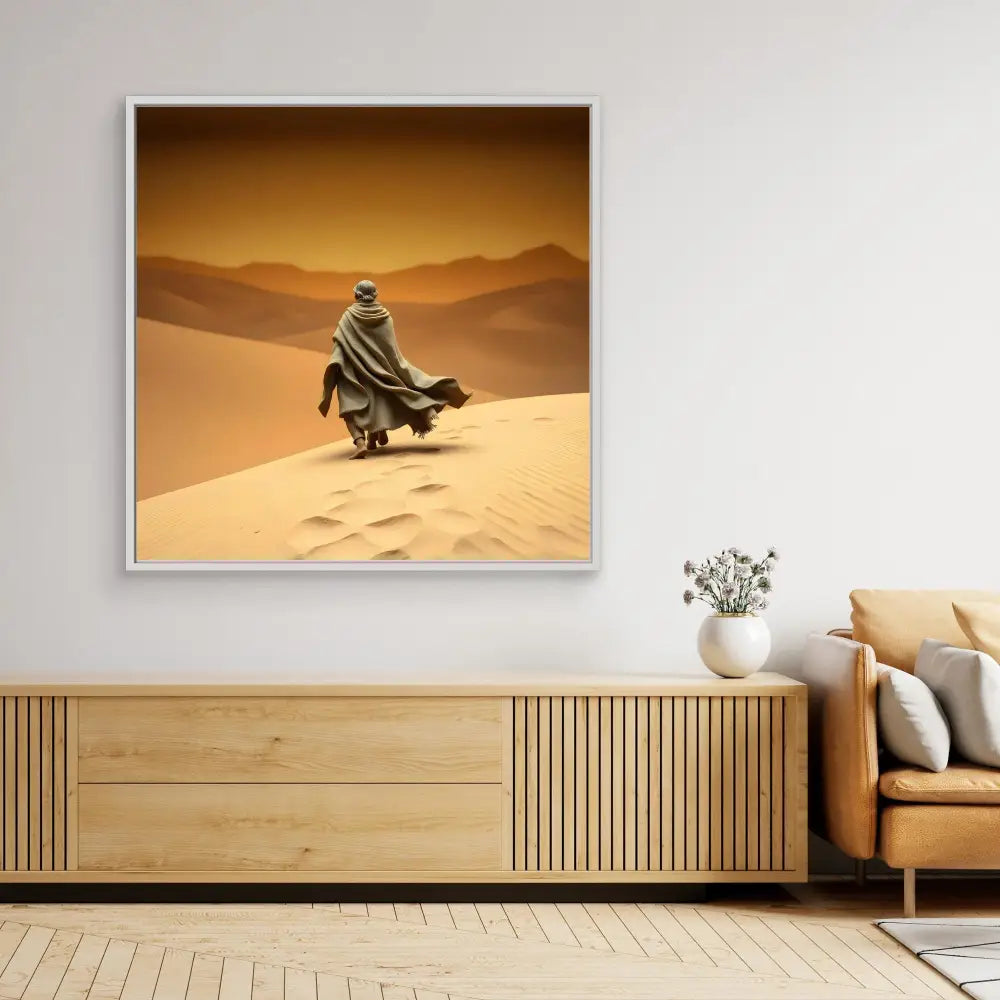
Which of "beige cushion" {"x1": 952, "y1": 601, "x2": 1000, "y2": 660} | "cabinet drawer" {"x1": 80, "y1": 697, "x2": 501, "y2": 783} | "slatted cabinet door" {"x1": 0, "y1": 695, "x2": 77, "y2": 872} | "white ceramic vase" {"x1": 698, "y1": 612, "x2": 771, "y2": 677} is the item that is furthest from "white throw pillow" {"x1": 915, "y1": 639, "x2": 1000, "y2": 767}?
"slatted cabinet door" {"x1": 0, "y1": 695, "x2": 77, "y2": 872}

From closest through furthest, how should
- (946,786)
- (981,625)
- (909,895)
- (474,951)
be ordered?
(474,951) < (946,786) < (909,895) < (981,625)

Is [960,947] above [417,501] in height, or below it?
below

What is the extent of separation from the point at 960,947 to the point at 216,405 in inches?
98.4

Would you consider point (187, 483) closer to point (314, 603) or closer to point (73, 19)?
point (314, 603)

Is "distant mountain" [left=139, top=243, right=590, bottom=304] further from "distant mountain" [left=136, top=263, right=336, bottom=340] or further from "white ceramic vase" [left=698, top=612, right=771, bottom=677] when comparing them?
"white ceramic vase" [left=698, top=612, right=771, bottom=677]

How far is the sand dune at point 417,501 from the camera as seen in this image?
3492mm

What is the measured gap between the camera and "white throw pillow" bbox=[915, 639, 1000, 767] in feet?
9.48

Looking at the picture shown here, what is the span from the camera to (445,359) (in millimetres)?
Answer: 3551

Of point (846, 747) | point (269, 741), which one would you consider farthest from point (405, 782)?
point (846, 747)

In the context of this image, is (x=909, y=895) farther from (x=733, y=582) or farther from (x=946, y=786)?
(x=733, y=582)

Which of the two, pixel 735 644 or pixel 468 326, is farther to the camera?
pixel 468 326

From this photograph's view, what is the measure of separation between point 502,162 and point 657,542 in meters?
1.25

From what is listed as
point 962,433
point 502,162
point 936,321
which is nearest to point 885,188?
point 936,321

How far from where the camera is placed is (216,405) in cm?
352
